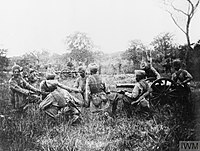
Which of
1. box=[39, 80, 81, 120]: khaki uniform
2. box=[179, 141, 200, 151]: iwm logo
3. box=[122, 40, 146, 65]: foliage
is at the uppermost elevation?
box=[122, 40, 146, 65]: foliage

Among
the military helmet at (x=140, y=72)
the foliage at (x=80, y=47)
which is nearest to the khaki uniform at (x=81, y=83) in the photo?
the foliage at (x=80, y=47)

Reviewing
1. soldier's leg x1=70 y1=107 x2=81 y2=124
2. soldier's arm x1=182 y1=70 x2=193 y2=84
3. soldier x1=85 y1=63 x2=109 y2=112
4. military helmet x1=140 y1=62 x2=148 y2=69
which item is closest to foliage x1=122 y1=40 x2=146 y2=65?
military helmet x1=140 y1=62 x2=148 y2=69

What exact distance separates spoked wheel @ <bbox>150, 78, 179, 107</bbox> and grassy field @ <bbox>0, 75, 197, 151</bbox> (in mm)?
114

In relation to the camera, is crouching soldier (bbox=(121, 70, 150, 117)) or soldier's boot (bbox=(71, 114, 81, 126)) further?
soldier's boot (bbox=(71, 114, 81, 126))

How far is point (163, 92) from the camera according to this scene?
3.42 metres

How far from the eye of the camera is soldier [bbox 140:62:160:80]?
11.2 ft

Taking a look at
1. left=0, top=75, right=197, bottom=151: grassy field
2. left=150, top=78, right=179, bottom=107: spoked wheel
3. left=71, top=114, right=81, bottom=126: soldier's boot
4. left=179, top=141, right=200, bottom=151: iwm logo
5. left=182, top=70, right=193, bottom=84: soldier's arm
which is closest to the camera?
left=179, top=141, right=200, bottom=151: iwm logo

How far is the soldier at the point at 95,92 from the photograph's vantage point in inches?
140

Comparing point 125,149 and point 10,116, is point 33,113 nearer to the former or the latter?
point 10,116

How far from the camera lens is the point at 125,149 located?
123 inches

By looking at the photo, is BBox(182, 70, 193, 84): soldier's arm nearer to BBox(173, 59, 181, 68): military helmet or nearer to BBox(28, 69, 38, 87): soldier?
BBox(173, 59, 181, 68): military helmet

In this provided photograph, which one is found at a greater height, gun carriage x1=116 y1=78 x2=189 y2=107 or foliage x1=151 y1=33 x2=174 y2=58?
foliage x1=151 y1=33 x2=174 y2=58

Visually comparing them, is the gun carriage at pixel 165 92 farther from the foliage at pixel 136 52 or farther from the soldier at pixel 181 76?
the foliage at pixel 136 52

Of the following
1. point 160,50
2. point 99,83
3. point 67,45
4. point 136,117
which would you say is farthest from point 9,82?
point 160,50
